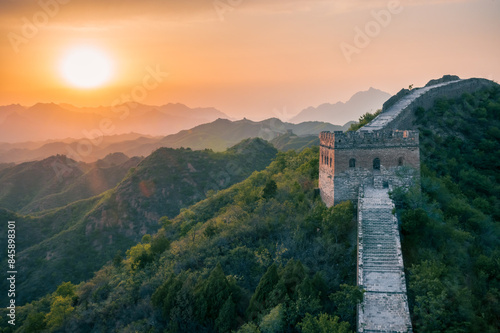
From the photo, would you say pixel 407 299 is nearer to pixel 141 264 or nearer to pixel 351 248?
pixel 351 248

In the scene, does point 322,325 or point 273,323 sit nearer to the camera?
point 322,325

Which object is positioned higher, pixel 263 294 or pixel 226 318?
pixel 263 294

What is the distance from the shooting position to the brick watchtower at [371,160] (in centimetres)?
2391

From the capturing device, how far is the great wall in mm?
16562

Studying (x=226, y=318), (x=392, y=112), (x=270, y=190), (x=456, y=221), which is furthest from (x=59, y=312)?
(x=392, y=112)

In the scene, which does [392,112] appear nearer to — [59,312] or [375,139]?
[375,139]

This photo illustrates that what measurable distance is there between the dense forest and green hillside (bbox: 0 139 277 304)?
18.3 meters

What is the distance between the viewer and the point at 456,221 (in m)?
23.8

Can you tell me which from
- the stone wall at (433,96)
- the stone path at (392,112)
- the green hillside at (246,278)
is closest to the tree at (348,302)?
the green hillside at (246,278)

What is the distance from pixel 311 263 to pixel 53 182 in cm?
9755

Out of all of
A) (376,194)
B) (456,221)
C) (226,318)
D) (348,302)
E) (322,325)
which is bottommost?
(226,318)

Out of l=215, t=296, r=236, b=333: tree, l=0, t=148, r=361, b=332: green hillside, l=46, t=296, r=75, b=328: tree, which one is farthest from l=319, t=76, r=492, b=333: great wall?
l=46, t=296, r=75, b=328: tree

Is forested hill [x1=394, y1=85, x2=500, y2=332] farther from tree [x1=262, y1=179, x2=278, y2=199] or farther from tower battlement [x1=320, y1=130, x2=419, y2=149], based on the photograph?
tree [x1=262, y1=179, x2=278, y2=199]

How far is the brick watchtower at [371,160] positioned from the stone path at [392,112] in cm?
613
